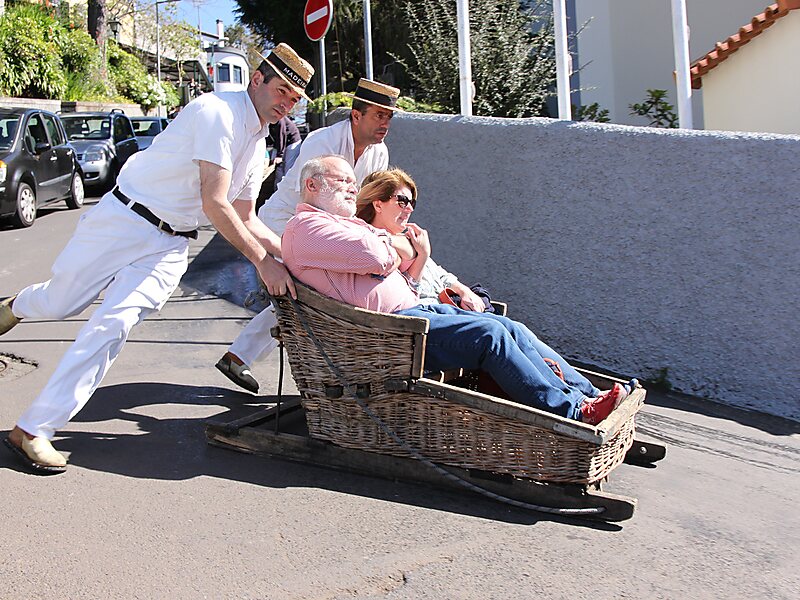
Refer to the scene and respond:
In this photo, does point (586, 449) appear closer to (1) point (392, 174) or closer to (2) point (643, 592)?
(2) point (643, 592)

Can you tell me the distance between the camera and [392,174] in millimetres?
4746

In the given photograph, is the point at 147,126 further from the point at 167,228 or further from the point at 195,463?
the point at 195,463

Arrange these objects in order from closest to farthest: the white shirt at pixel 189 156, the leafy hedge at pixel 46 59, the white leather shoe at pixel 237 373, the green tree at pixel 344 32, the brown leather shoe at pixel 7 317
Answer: the white shirt at pixel 189 156 < the brown leather shoe at pixel 7 317 < the white leather shoe at pixel 237 373 < the green tree at pixel 344 32 < the leafy hedge at pixel 46 59

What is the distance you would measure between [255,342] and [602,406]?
221cm

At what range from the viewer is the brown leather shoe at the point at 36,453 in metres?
4.14

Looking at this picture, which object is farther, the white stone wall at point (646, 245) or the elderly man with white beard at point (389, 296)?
the white stone wall at point (646, 245)

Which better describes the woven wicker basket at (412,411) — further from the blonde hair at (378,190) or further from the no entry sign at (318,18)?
the no entry sign at (318,18)

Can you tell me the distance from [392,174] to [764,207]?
7.31 feet

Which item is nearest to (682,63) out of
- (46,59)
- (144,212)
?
(144,212)

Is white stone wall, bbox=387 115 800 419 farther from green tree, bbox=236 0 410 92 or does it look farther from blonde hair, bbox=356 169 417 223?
green tree, bbox=236 0 410 92

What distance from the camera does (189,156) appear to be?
14.4ft

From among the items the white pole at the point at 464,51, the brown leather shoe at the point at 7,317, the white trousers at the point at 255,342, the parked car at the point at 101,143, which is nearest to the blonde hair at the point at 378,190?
the white trousers at the point at 255,342

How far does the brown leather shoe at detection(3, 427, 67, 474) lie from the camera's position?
414cm

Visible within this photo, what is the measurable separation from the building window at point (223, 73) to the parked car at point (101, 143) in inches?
1109
